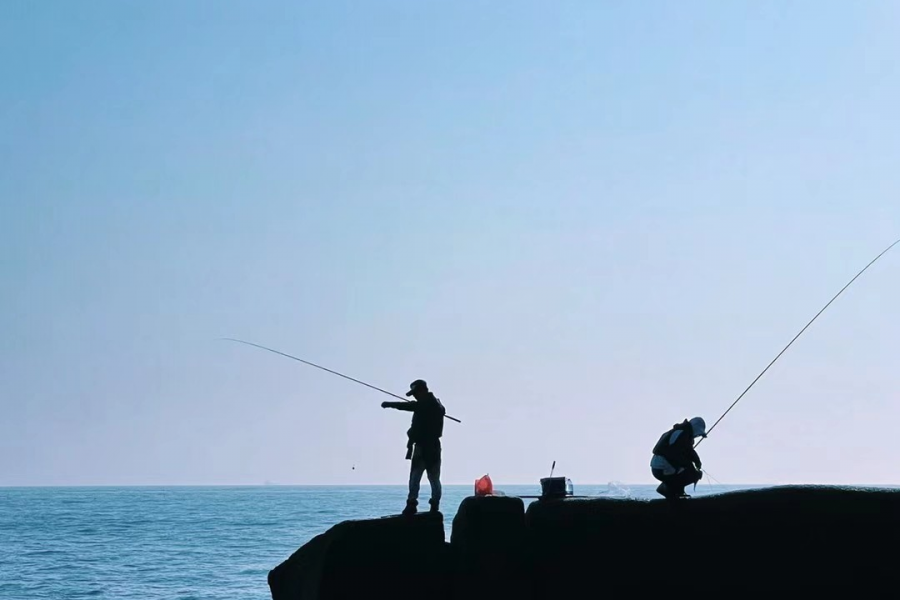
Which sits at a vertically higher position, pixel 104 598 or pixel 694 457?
pixel 694 457

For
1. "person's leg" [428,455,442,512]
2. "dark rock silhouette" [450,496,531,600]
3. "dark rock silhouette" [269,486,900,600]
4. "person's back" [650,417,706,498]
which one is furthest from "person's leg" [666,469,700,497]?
"person's leg" [428,455,442,512]

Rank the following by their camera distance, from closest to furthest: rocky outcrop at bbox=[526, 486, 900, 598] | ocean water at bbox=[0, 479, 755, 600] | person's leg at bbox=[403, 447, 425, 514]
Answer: rocky outcrop at bbox=[526, 486, 900, 598] → person's leg at bbox=[403, 447, 425, 514] → ocean water at bbox=[0, 479, 755, 600]

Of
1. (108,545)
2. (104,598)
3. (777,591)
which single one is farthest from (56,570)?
(777,591)

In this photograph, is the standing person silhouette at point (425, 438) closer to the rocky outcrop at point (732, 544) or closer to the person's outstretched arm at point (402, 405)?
the person's outstretched arm at point (402, 405)

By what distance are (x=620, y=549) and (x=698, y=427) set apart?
1.64 metres

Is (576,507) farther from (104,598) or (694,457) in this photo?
(104,598)

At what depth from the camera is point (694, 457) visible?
1123cm

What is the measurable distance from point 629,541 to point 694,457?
1317 millimetres

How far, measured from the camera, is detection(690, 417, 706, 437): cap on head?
11289 mm


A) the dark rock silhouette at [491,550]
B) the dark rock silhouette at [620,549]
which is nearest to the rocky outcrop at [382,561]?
the dark rock silhouette at [620,549]

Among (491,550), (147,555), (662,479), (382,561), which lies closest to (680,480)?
(662,479)

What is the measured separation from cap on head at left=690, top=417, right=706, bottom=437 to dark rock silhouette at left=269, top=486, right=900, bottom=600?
1.09 metres

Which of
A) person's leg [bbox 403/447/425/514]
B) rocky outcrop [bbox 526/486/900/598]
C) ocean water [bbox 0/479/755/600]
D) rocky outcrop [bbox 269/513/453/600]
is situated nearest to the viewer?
rocky outcrop [bbox 526/486/900/598]

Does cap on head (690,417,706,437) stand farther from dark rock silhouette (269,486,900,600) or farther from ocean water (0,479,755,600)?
ocean water (0,479,755,600)
